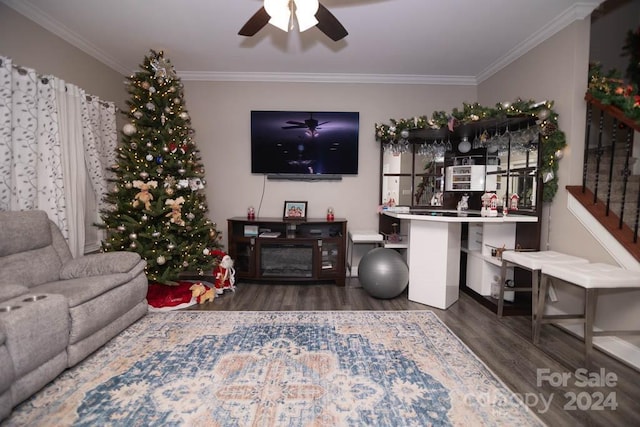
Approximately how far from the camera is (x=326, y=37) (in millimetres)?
3279

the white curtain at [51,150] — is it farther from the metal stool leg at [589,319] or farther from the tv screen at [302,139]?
the metal stool leg at [589,319]

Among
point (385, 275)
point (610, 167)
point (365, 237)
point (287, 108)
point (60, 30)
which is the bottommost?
point (385, 275)

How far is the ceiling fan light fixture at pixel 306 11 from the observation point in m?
2.04

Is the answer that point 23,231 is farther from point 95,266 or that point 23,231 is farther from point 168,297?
point 168,297

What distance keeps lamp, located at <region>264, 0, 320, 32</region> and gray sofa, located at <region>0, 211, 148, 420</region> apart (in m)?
2.32

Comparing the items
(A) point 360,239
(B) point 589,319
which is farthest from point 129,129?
(B) point 589,319

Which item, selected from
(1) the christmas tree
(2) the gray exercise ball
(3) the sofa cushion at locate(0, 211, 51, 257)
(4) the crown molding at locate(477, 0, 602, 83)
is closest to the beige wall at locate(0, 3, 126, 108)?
(1) the christmas tree

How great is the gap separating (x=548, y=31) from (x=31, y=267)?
5115 mm

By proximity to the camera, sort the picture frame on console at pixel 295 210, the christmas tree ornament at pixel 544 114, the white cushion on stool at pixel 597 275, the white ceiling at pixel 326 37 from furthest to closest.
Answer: the picture frame on console at pixel 295 210
the christmas tree ornament at pixel 544 114
the white ceiling at pixel 326 37
the white cushion on stool at pixel 597 275

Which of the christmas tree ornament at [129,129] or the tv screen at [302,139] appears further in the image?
the tv screen at [302,139]

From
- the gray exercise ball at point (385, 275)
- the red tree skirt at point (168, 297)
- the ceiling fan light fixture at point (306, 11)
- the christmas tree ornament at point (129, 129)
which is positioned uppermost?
the ceiling fan light fixture at point (306, 11)

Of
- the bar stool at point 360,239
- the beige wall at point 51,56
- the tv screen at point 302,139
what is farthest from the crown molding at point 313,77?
the bar stool at point 360,239

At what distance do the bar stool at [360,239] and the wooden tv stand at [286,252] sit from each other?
0.55 feet

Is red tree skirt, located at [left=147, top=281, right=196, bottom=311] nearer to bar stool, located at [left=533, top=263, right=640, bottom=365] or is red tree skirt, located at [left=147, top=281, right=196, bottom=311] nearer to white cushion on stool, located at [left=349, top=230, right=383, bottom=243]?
white cushion on stool, located at [left=349, top=230, right=383, bottom=243]
